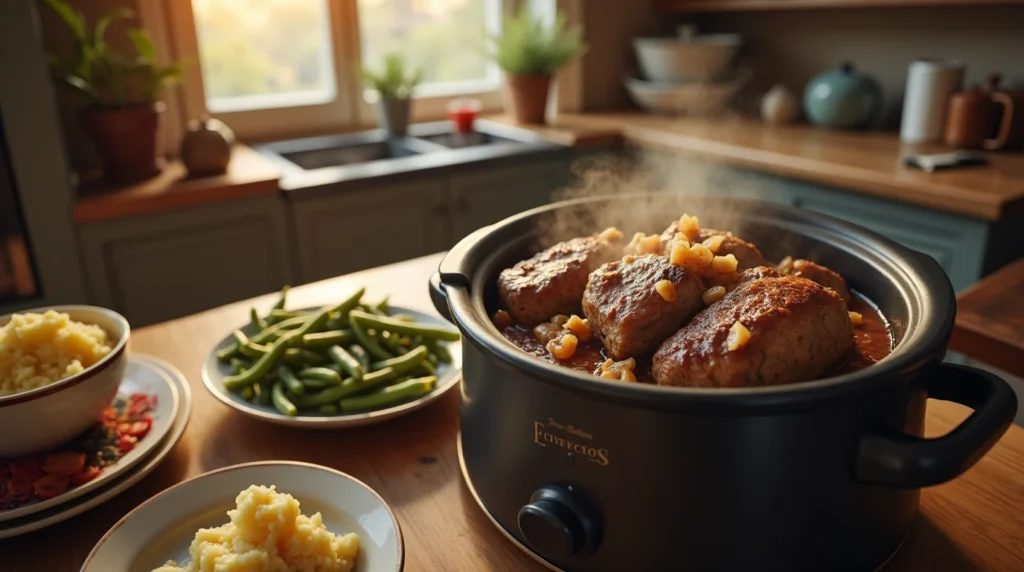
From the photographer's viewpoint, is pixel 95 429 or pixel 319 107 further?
pixel 319 107

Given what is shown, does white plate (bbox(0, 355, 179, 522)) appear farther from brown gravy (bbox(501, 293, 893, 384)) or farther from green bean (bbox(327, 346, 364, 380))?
brown gravy (bbox(501, 293, 893, 384))

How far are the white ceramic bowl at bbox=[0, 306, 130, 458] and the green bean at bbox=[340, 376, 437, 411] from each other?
290mm

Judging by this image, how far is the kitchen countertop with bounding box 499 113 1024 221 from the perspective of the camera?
1.99 metres

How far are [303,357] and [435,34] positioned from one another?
8.60ft

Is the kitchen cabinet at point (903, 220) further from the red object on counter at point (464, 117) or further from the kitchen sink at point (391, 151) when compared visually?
the red object on counter at point (464, 117)

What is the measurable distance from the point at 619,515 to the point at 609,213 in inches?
21.5

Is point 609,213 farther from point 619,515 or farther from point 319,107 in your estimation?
point 319,107

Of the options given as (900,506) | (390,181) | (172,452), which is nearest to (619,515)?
(900,506)

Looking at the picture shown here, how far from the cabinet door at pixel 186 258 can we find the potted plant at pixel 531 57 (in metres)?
1.26

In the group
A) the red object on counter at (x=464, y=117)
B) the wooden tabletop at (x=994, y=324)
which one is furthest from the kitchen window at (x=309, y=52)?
the wooden tabletop at (x=994, y=324)

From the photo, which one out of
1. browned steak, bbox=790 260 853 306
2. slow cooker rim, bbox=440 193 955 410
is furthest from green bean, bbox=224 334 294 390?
browned steak, bbox=790 260 853 306

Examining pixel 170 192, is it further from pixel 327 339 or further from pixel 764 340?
pixel 764 340

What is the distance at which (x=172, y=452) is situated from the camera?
0.98 m

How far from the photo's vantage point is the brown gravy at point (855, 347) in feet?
2.68
